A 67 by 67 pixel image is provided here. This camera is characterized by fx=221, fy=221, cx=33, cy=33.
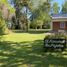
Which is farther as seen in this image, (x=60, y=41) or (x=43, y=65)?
(x=60, y=41)

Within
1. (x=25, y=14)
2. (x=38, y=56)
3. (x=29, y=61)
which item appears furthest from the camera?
(x=25, y=14)

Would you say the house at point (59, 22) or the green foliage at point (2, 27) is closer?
the green foliage at point (2, 27)

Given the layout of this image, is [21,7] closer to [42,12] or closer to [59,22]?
[42,12]

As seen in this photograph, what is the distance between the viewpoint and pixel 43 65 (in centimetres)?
973

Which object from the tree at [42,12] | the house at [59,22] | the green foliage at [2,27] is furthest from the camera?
the tree at [42,12]

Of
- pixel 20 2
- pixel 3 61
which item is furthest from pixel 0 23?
pixel 20 2

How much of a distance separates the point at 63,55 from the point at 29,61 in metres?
2.46

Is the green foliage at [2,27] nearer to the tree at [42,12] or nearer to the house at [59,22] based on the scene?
the house at [59,22]

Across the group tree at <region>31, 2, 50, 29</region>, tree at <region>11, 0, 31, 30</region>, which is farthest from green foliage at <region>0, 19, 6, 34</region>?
tree at <region>31, 2, 50, 29</region>

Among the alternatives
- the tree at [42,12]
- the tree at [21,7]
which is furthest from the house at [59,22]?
the tree at [42,12]

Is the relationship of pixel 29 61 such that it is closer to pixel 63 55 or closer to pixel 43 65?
pixel 43 65

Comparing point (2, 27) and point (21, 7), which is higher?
point (21, 7)

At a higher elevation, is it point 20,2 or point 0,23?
point 20,2

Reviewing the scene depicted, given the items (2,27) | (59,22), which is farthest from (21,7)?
(2,27)
